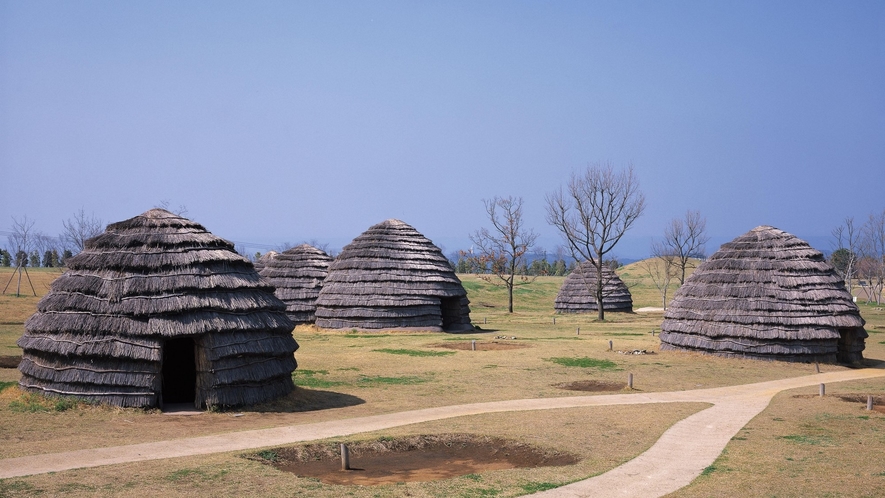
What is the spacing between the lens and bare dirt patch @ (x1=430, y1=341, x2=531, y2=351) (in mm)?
36000

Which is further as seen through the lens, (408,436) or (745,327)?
(745,327)

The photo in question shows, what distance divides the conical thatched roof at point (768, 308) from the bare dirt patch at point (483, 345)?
6837 mm

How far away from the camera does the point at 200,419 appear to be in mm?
18859

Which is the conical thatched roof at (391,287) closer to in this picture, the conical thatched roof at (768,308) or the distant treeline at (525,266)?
the conical thatched roof at (768,308)

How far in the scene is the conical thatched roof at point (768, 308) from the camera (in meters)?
31.9

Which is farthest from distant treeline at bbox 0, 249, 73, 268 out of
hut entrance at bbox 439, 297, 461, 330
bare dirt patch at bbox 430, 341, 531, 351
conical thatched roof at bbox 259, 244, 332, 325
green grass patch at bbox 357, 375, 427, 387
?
green grass patch at bbox 357, 375, 427, 387

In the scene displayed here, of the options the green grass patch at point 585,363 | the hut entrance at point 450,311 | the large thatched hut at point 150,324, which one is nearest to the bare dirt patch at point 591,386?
the green grass patch at point 585,363

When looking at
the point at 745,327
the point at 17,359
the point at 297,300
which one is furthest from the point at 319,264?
the point at 745,327

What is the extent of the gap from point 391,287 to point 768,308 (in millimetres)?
19805

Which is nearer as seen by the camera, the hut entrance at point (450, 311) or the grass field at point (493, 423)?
the grass field at point (493, 423)

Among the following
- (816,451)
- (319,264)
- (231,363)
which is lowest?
(816,451)

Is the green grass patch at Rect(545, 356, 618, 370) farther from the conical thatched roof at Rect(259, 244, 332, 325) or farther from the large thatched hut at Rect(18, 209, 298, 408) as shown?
the conical thatched roof at Rect(259, 244, 332, 325)

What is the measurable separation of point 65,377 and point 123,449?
5.10m

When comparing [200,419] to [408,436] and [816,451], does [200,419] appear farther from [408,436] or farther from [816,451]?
[816,451]
